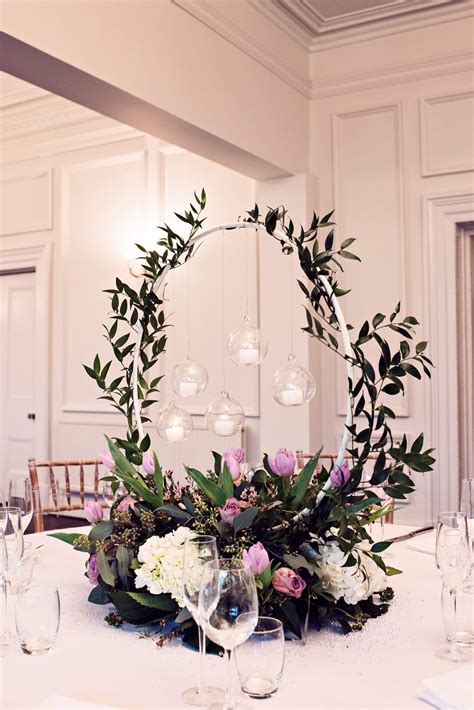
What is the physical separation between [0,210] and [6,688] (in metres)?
5.15

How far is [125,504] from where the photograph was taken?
1.59m

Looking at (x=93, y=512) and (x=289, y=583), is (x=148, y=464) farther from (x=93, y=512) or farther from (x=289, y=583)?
(x=289, y=583)

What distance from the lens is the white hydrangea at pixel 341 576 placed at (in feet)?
4.46

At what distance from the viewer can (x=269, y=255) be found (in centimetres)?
443

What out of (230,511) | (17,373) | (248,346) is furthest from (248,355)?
(17,373)

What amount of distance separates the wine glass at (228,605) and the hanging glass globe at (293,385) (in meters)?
0.93

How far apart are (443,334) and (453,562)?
118 inches

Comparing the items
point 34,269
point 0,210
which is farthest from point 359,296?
point 0,210

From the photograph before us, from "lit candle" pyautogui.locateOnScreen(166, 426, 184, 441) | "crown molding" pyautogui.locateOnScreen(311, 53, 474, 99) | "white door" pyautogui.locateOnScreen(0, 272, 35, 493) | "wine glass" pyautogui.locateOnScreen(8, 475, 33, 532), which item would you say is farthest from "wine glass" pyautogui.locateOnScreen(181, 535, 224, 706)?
"white door" pyautogui.locateOnScreen(0, 272, 35, 493)

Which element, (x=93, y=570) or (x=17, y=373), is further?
(x=17, y=373)

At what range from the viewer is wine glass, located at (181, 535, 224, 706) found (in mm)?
1073

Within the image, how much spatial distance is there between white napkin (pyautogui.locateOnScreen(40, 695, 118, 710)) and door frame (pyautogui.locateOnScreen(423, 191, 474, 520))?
3.31 meters

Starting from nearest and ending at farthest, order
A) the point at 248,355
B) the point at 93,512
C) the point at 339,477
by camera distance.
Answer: the point at 339,477
the point at 93,512
the point at 248,355

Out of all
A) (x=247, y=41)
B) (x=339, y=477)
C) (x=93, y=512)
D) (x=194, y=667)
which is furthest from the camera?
(x=247, y=41)
